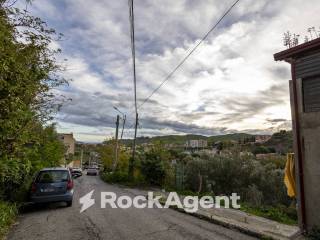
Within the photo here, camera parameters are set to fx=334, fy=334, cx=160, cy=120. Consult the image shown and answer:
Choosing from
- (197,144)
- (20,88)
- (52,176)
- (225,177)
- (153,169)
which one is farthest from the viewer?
(197,144)

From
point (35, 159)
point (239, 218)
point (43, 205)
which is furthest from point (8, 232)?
point (35, 159)

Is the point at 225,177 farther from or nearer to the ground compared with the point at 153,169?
nearer to the ground

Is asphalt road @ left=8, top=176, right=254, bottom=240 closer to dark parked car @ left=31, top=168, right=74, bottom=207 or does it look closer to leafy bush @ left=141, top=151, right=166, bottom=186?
dark parked car @ left=31, top=168, right=74, bottom=207

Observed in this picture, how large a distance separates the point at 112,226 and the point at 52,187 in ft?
14.4

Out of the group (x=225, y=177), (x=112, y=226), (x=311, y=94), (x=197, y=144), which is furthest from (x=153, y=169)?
(x=197, y=144)

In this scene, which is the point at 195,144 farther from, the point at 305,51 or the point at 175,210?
the point at 305,51

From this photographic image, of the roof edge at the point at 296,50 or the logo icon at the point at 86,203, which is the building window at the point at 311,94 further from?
the logo icon at the point at 86,203

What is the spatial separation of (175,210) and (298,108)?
6.17 metres

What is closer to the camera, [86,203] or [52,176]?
[52,176]

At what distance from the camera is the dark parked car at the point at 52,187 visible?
480 inches

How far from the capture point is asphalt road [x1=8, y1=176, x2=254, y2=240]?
800cm

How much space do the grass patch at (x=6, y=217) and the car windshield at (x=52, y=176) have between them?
64.8 inches

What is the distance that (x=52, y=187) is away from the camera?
12.4 meters

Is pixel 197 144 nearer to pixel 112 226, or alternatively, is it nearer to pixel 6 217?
pixel 112 226
